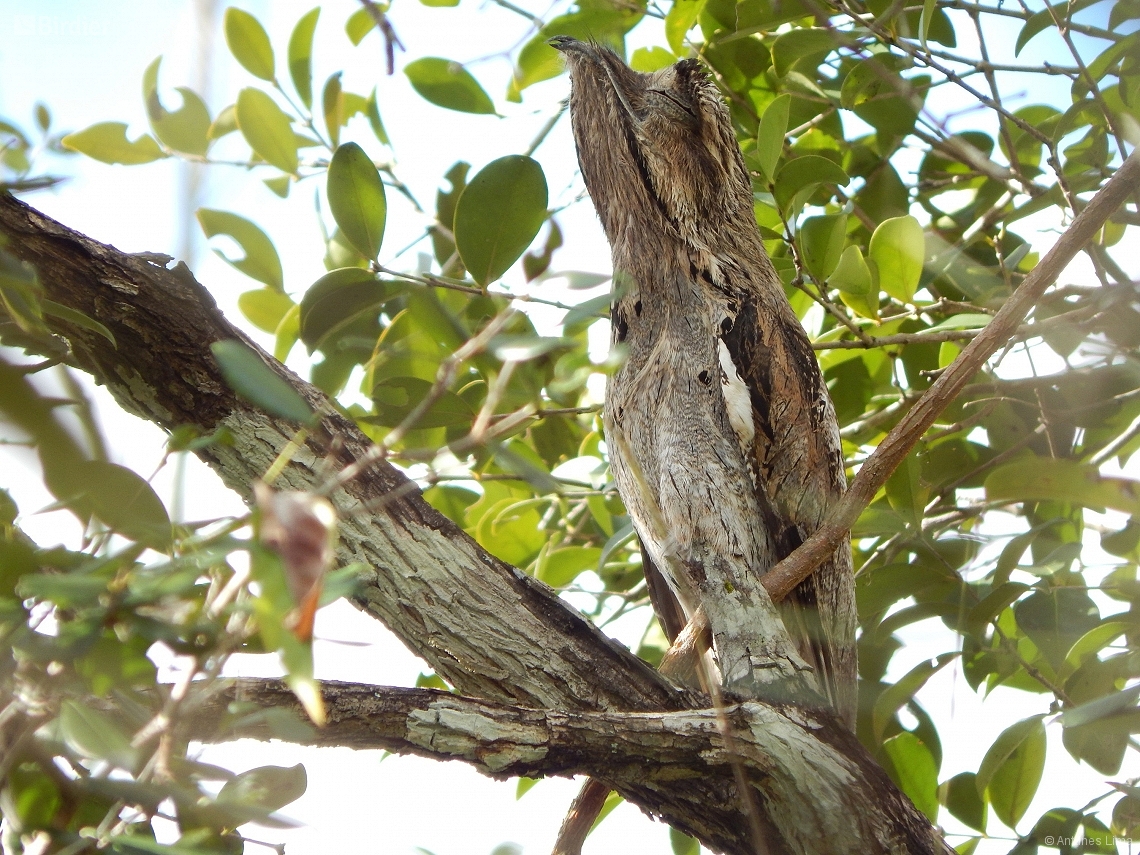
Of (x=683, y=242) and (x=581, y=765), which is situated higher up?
(x=683, y=242)

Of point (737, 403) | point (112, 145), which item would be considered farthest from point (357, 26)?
point (737, 403)

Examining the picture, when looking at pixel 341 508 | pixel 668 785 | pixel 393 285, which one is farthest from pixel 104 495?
pixel 393 285

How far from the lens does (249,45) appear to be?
2.10 m

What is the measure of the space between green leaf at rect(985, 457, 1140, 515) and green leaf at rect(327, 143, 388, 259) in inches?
44.6

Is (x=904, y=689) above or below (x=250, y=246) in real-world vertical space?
below

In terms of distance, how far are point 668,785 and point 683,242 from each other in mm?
1201

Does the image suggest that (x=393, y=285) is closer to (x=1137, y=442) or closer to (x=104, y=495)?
(x=104, y=495)

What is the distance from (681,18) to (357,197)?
987mm

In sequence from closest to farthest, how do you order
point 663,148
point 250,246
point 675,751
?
point 675,751, point 250,246, point 663,148

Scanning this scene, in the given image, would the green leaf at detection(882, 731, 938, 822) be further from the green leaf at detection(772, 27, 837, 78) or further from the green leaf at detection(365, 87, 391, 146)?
the green leaf at detection(365, 87, 391, 146)

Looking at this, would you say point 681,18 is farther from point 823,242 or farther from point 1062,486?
point 1062,486

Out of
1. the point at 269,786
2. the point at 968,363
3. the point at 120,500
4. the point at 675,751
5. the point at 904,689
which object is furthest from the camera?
the point at 904,689

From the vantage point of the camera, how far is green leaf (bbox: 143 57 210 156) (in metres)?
2.07

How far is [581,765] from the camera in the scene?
1200 mm
